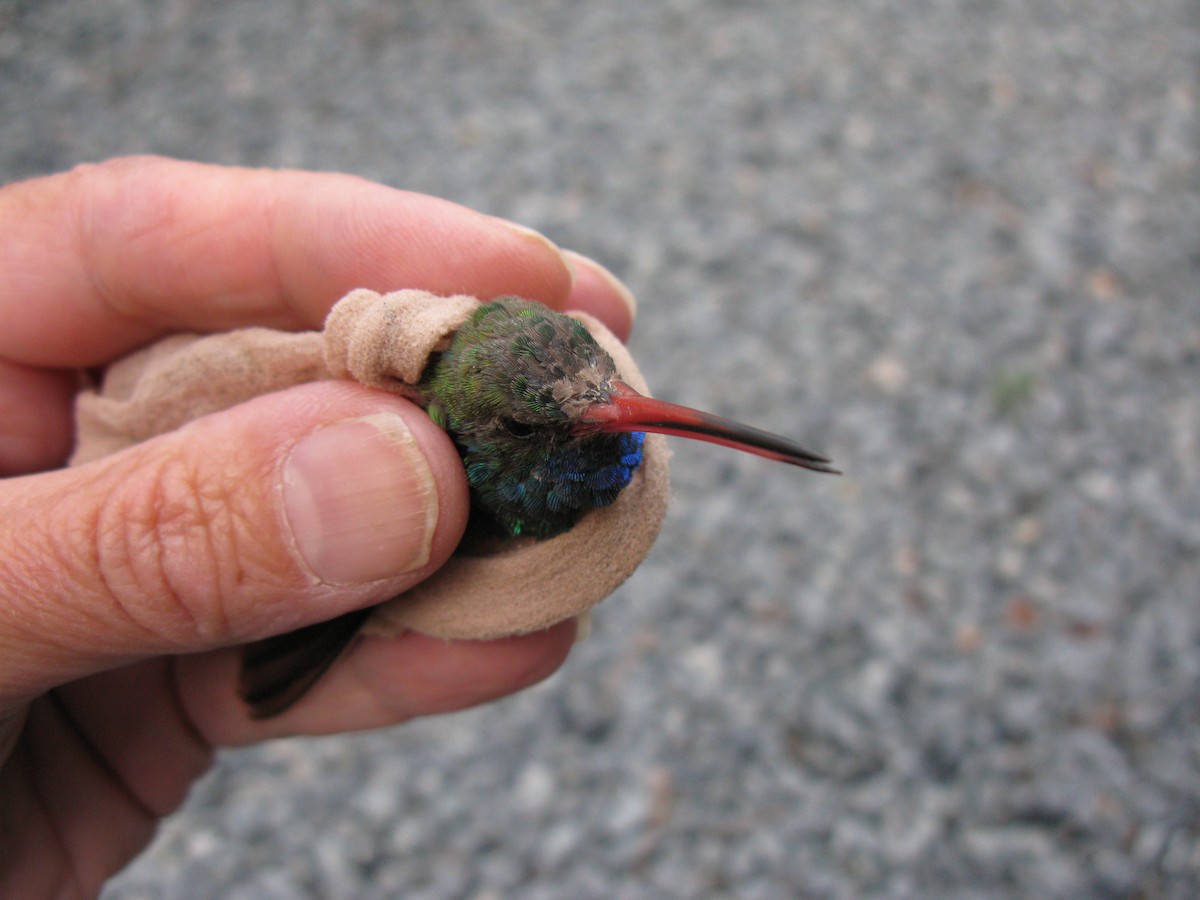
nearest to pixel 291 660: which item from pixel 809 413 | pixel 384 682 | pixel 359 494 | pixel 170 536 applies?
pixel 384 682

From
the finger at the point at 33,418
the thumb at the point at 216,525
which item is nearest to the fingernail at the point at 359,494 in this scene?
the thumb at the point at 216,525

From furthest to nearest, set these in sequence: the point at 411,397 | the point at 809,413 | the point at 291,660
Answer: the point at 809,413 → the point at 291,660 → the point at 411,397

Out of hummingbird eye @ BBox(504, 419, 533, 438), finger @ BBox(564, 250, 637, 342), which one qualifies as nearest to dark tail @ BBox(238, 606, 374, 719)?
hummingbird eye @ BBox(504, 419, 533, 438)

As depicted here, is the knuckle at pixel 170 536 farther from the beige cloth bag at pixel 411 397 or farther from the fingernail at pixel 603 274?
the fingernail at pixel 603 274

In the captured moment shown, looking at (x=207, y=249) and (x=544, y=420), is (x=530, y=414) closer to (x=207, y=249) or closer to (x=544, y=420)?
(x=544, y=420)

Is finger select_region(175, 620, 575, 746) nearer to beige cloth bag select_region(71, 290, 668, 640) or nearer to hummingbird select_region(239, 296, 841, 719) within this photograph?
beige cloth bag select_region(71, 290, 668, 640)

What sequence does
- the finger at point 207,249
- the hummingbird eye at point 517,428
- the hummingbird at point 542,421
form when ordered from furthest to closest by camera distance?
1. the finger at point 207,249
2. the hummingbird eye at point 517,428
3. the hummingbird at point 542,421

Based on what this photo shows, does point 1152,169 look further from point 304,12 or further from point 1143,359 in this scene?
point 304,12
